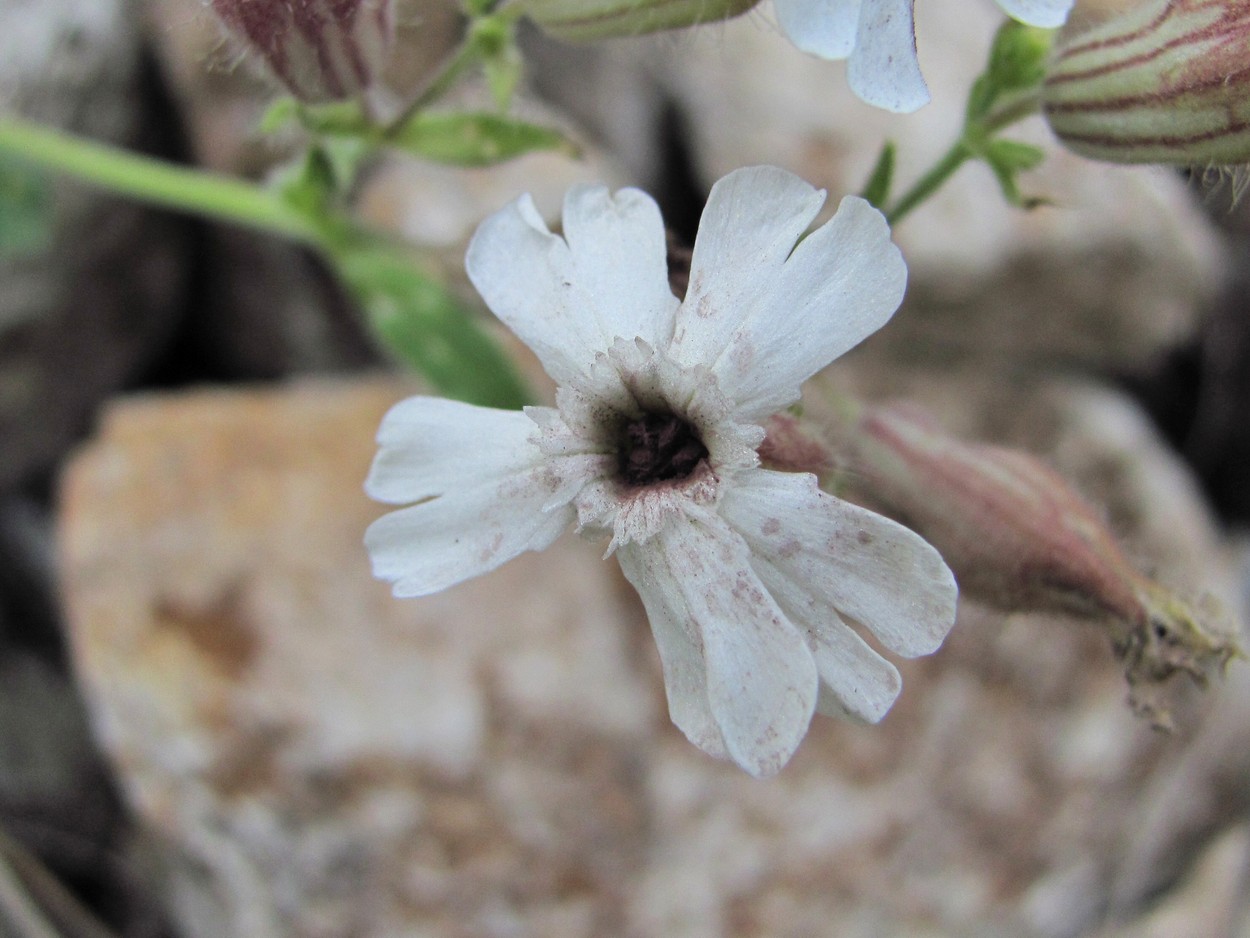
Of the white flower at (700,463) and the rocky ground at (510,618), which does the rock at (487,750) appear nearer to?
the rocky ground at (510,618)

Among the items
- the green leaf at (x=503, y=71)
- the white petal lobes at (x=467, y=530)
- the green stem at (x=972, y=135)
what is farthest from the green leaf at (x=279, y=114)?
the green stem at (x=972, y=135)

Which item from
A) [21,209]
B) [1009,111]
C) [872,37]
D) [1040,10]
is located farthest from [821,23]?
[21,209]

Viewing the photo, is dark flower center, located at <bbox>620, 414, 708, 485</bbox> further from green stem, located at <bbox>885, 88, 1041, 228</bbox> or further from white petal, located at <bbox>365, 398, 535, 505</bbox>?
green stem, located at <bbox>885, 88, 1041, 228</bbox>

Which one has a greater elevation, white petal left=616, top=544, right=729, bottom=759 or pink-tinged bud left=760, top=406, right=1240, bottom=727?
white petal left=616, top=544, right=729, bottom=759

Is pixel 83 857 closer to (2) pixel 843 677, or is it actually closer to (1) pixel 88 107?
(1) pixel 88 107

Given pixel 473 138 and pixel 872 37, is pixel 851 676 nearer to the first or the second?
pixel 872 37

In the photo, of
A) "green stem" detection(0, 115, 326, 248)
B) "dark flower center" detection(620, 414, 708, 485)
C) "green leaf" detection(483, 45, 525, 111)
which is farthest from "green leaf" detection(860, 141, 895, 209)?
"green stem" detection(0, 115, 326, 248)

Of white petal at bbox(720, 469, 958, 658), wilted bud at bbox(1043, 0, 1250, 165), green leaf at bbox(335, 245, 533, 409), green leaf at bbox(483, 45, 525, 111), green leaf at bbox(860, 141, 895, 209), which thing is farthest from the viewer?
green leaf at bbox(335, 245, 533, 409)

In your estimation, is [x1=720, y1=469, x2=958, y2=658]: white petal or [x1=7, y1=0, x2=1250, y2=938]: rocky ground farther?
[x1=7, y1=0, x2=1250, y2=938]: rocky ground
